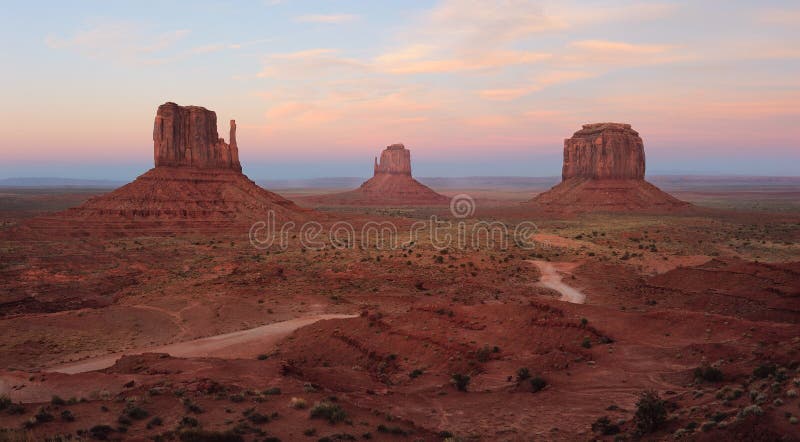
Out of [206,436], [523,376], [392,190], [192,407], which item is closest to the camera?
[206,436]

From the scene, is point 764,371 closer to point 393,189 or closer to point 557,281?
point 557,281

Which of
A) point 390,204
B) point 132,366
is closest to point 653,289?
point 132,366

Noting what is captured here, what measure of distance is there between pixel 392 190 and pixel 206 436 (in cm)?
15703

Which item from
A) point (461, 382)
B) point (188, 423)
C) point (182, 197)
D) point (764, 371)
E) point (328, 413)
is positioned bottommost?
point (461, 382)

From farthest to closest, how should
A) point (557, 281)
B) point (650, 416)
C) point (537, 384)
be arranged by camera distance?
1. point (557, 281)
2. point (537, 384)
3. point (650, 416)

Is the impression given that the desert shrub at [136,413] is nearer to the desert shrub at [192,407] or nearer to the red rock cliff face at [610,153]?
the desert shrub at [192,407]

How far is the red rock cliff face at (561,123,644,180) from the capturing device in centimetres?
11350

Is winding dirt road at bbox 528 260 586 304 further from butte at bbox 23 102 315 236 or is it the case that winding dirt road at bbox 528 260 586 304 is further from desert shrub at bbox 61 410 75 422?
butte at bbox 23 102 315 236

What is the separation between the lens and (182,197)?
7250cm

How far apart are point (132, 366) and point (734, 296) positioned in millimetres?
30983

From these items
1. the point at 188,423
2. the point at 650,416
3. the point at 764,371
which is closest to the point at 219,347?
the point at 188,423

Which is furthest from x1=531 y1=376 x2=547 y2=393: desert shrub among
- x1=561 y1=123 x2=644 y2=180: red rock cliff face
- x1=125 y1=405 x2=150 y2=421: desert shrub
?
x1=561 y1=123 x2=644 y2=180: red rock cliff face

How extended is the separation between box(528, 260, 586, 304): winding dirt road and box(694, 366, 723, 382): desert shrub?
587 inches

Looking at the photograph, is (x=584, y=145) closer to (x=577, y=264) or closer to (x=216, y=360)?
(x=577, y=264)
